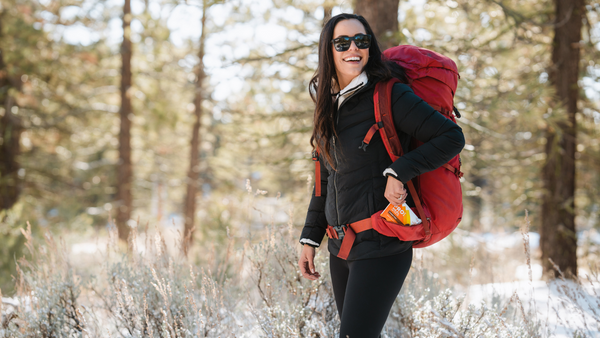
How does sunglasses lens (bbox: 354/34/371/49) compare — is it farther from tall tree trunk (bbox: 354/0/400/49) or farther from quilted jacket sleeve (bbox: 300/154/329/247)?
tall tree trunk (bbox: 354/0/400/49)

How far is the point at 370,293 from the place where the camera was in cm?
160

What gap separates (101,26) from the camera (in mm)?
10539

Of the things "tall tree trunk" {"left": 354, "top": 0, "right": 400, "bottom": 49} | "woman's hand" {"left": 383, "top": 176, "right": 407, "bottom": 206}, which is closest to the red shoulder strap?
"woman's hand" {"left": 383, "top": 176, "right": 407, "bottom": 206}

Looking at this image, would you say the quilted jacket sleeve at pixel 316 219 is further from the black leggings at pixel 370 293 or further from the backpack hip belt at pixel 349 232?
the black leggings at pixel 370 293

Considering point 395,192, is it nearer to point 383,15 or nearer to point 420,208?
point 420,208

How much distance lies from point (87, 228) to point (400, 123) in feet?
28.9

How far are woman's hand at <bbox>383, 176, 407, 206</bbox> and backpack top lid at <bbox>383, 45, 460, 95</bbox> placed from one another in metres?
0.55

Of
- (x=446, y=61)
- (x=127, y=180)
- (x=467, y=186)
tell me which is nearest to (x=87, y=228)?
(x=127, y=180)

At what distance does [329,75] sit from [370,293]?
106 cm

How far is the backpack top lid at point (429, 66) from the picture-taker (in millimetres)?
1751

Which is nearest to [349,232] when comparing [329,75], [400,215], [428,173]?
[400,215]

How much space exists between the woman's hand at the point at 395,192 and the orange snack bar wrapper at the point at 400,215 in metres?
0.02

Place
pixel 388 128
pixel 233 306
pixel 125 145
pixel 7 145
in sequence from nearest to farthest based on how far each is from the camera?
pixel 388 128 < pixel 233 306 < pixel 7 145 < pixel 125 145

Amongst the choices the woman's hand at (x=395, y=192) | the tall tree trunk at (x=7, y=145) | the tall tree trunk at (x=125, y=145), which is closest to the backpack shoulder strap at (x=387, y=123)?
the woman's hand at (x=395, y=192)
